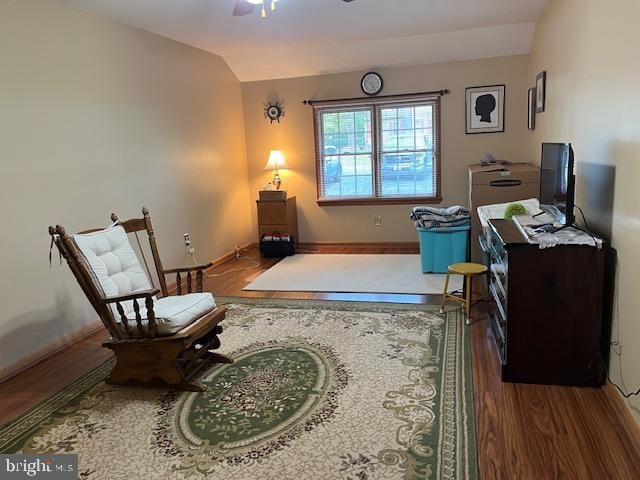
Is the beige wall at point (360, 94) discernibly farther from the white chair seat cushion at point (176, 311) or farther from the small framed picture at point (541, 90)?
the white chair seat cushion at point (176, 311)

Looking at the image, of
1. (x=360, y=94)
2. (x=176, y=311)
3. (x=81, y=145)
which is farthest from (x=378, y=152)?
(x=176, y=311)

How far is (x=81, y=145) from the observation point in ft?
11.8

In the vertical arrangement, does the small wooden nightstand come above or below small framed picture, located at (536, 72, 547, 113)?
below

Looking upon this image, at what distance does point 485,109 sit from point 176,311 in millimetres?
4528

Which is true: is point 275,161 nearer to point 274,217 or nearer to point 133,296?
point 274,217

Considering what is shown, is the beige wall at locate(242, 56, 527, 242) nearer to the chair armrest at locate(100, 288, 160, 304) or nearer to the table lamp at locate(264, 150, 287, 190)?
the table lamp at locate(264, 150, 287, 190)

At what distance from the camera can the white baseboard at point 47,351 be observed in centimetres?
297

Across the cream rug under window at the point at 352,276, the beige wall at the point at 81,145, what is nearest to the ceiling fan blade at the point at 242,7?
the beige wall at the point at 81,145

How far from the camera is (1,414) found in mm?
2504

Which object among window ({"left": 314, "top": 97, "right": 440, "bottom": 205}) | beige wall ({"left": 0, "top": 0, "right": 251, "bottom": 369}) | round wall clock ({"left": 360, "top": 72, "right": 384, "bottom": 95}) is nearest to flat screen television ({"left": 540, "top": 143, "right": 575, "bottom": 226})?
window ({"left": 314, "top": 97, "right": 440, "bottom": 205})

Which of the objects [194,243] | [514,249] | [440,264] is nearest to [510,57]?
[440,264]

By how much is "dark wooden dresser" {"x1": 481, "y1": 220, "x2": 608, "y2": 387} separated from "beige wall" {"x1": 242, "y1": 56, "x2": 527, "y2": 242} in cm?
345

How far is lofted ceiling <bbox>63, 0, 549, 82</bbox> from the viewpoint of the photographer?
3.97m

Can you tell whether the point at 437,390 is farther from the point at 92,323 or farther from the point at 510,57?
the point at 510,57
